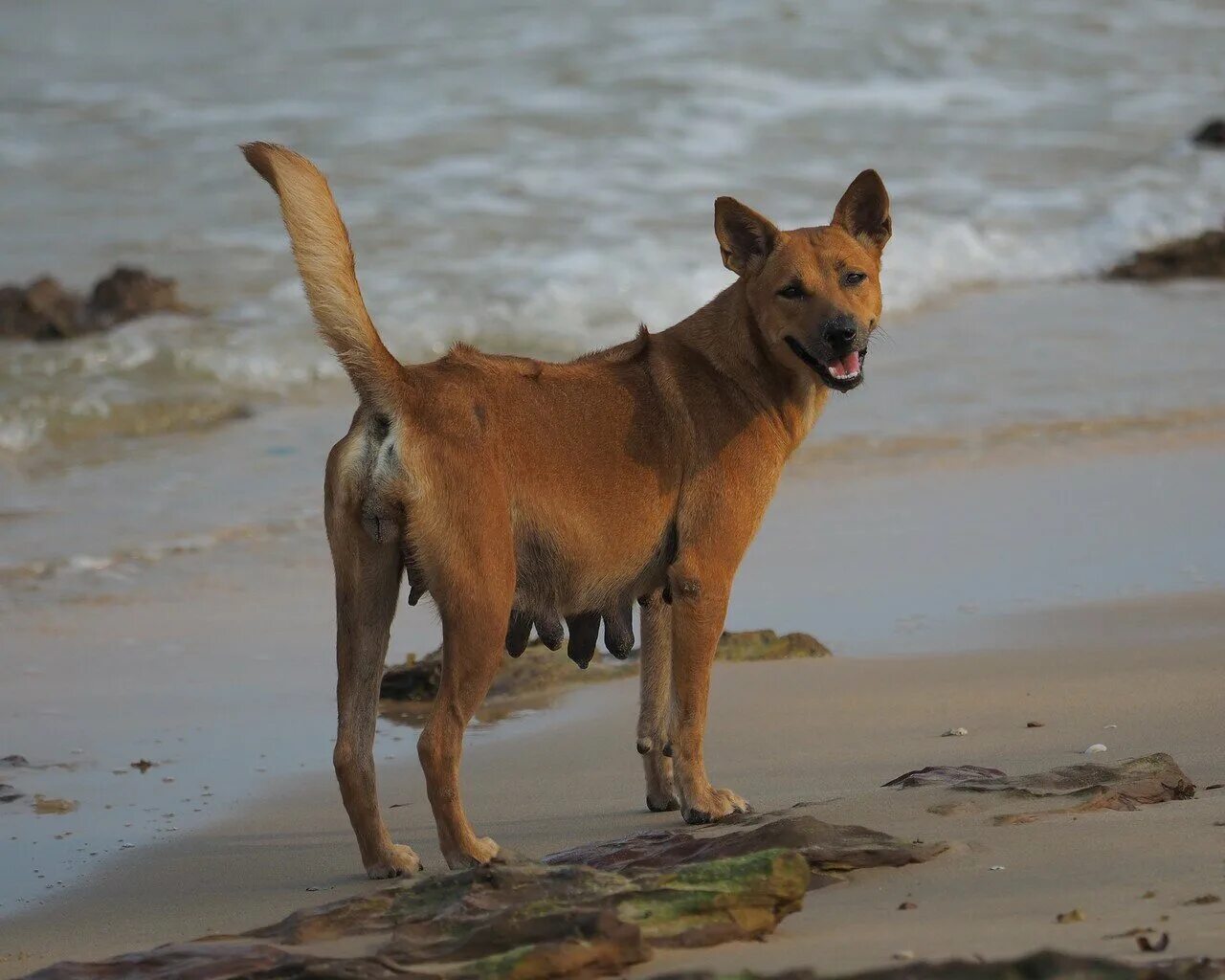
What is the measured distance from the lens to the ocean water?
13.1m

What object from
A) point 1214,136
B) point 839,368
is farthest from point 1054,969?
point 1214,136

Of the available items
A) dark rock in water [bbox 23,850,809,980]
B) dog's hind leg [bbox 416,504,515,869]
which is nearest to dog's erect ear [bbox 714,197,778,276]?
dog's hind leg [bbox 416,504,515,869]

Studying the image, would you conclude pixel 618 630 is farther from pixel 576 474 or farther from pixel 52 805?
pixel 52 805

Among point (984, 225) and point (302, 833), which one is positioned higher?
point (984, 225)

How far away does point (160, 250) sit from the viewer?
1731cm

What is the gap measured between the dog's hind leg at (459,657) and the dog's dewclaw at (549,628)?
0.41 metres

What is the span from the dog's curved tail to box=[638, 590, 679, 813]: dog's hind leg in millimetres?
1313

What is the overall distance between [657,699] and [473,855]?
115cm

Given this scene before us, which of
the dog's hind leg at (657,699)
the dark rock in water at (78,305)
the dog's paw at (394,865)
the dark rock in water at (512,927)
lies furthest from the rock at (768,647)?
the dark rock in water at (78,305)

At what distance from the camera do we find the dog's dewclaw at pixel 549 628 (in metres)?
5.46

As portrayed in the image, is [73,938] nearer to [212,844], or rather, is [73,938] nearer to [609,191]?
[212,844]

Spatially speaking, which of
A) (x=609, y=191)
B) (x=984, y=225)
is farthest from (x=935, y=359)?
(x=609, y=191)

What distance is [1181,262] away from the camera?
15.8m

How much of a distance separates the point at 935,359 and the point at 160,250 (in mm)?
7996
